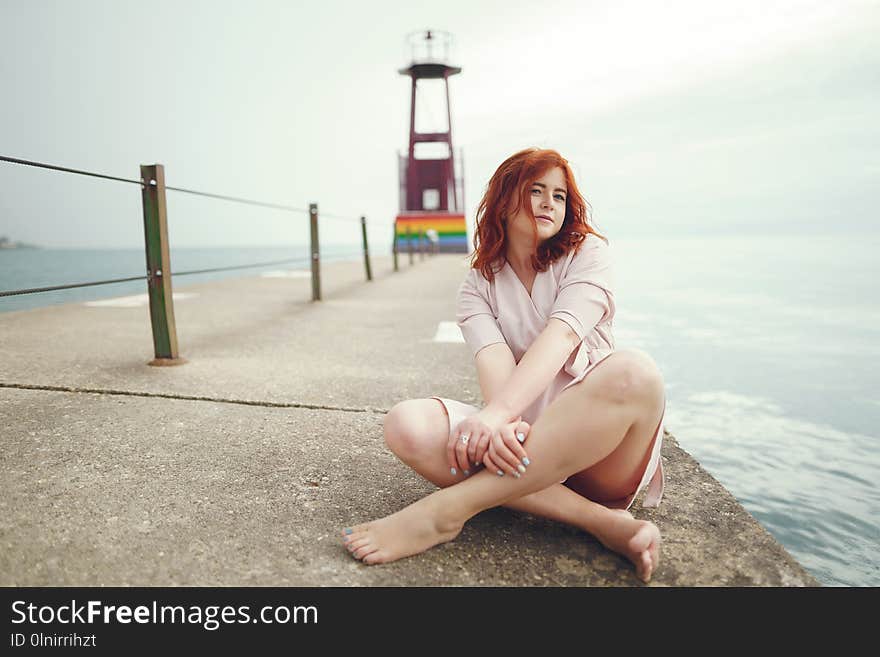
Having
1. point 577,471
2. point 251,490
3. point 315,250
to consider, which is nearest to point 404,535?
point 577,471

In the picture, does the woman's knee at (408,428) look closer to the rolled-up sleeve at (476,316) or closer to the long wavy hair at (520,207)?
the rolled-up sleeve at (476,316)

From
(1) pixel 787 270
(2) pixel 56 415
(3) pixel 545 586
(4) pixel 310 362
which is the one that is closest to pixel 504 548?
(3) pixel 545 586

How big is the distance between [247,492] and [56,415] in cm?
87

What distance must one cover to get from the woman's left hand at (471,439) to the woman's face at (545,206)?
0.44m

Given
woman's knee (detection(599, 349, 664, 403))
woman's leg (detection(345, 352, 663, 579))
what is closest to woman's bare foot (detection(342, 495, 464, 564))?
woman's leg (detection(345, 352, 663, 579))

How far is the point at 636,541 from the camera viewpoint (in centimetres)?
112

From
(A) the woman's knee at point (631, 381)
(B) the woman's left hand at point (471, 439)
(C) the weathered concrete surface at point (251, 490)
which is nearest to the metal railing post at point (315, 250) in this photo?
(C) the weathered concrete surface at point (251, 490)

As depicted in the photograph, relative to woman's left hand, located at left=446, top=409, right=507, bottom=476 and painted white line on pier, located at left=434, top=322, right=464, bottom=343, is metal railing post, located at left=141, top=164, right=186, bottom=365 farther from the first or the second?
woman's left hand, located at left=446, top=409, right=507, bottom=476

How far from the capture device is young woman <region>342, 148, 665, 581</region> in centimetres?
115

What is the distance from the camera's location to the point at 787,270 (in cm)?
1520

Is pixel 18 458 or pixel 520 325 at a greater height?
pixel 520 325

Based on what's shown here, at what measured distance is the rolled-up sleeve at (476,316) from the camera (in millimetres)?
1426
